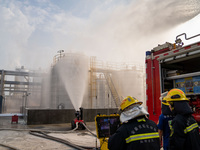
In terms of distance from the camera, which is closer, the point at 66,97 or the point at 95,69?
the point at 66,97

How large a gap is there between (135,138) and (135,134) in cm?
4

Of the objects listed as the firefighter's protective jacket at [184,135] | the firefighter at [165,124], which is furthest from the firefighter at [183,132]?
the firefighter at [165,124]

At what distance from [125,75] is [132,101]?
1979 centimetres

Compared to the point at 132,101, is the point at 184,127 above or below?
below

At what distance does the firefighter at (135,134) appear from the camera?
1755 mm

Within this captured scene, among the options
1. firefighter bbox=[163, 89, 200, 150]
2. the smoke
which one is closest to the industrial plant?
the smoke

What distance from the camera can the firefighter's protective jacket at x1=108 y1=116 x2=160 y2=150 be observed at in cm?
175

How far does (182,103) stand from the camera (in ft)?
8.59

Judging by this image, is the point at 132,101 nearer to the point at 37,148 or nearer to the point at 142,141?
the point at 142,141

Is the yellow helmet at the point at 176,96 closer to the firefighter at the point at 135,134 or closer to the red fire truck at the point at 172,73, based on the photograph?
the firefighter at the point at 135,134

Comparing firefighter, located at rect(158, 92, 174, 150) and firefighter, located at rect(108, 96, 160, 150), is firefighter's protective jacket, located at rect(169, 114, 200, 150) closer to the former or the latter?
firefighter, located at rect(108, 96, 160, 150)

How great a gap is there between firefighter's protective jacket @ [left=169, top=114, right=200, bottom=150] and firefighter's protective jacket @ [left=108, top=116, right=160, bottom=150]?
634 mm

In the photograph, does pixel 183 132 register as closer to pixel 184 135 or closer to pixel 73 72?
pixel 184 135

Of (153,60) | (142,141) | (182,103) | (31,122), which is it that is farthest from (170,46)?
(31,122)
